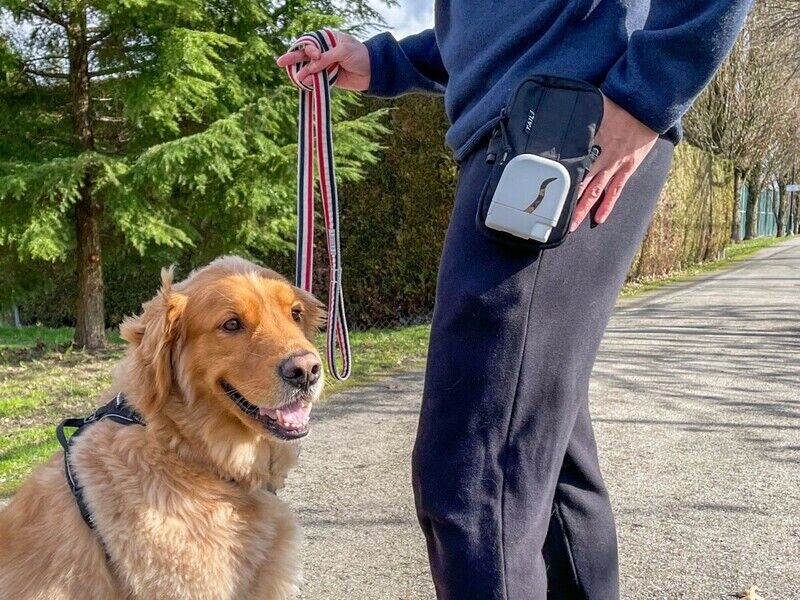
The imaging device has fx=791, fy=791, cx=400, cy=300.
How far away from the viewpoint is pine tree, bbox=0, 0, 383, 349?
318 inches

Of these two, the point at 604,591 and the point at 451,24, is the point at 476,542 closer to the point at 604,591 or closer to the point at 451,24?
the point at 604,591

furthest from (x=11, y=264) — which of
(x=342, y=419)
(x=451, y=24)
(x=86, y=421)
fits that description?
(x=451, y=24)

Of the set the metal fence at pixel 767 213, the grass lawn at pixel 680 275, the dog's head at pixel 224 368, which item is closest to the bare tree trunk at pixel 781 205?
the metal fence at pixel 767 213

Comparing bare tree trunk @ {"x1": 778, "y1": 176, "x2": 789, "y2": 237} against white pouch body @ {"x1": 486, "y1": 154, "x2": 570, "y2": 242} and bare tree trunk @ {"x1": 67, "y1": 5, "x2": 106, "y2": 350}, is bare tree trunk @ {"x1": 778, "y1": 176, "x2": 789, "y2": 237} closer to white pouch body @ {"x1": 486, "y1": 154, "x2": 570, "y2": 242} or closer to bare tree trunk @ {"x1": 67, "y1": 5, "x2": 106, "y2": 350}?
bare tree trunk @ {"x1": 67, "y1": 5, "x2": 106, "y2": 350}

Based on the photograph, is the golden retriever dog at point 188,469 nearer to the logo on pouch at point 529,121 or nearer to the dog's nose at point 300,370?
the dog's nose at point 300,370

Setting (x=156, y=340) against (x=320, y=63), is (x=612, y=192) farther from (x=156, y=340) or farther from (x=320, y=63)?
(x=156, y=340)

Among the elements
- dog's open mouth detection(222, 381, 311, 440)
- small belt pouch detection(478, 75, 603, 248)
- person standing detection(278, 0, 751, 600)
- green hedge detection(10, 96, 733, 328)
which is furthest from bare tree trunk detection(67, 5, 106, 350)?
small belt pouch detection(478, 75, 603, 248)

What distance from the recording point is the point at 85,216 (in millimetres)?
8867

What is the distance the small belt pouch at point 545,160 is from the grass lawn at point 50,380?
2.38 metres

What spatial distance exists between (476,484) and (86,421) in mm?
1486

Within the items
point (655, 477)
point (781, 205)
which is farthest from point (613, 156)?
point (781, 205)

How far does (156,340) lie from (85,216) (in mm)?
7055

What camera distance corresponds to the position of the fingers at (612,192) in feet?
5.18

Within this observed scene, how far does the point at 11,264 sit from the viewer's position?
367 inches
